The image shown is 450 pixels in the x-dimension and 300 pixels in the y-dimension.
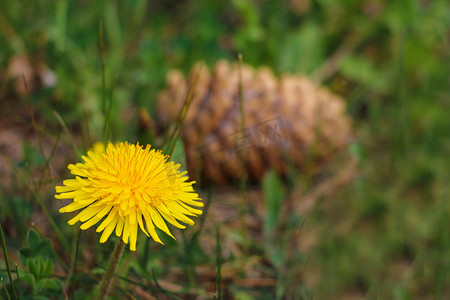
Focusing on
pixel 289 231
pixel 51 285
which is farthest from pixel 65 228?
pixel 289 231

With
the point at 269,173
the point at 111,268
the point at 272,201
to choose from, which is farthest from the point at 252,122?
the point at 111,268

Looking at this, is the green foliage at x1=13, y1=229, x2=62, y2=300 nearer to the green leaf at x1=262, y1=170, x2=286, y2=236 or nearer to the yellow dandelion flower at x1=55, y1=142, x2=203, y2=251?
the yellow dandelion flower at x1=55, y1=142, x2=203, y2=251

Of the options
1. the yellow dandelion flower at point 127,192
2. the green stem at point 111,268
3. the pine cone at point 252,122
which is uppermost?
the pine cone at point 252,122

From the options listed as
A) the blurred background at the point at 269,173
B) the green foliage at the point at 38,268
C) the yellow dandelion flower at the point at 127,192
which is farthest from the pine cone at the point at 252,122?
the yellow dandelion flower at the point at 127,192

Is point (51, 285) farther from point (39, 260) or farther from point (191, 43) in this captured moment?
point (191, 43)

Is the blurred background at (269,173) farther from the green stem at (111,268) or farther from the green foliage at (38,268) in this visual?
the green stem at (111,268)

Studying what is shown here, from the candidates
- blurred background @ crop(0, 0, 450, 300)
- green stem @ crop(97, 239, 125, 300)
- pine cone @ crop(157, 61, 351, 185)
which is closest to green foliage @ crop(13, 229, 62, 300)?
blurred background @ crop(0, 0, 450, 300)
